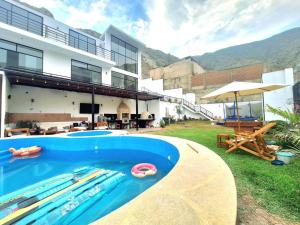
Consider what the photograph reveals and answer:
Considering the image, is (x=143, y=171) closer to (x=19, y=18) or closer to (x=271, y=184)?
(x=271, y=184)

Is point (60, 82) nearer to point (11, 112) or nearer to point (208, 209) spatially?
point (11, 112)

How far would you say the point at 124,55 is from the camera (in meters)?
18.2

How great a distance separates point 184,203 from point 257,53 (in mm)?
77291

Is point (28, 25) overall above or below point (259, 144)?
above

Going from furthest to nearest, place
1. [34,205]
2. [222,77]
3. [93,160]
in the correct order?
1. [222,77]
2. [93,160]
3. [34,205]

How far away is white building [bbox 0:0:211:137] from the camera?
386 inches

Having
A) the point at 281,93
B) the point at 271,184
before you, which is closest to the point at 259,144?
the point at 271,184

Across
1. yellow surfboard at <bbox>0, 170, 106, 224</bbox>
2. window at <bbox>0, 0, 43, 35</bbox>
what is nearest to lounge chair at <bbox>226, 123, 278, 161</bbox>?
yellow surfboard at <bbox>0, 170, 106, 224</bbox>

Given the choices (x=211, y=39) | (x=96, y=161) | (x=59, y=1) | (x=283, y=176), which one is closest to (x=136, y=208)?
(x=283, y=176)

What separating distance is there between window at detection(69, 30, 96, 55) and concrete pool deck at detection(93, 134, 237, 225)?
16310 millimetres

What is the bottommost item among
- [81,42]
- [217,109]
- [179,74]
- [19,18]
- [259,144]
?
[259,144]

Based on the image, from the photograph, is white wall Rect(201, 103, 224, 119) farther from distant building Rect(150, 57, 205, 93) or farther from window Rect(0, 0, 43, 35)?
window Rect(0, 0, 43, 35)

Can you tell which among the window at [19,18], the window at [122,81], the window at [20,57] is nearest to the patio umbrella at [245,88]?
the window at [20,57]

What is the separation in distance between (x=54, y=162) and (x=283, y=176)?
23.3ft
